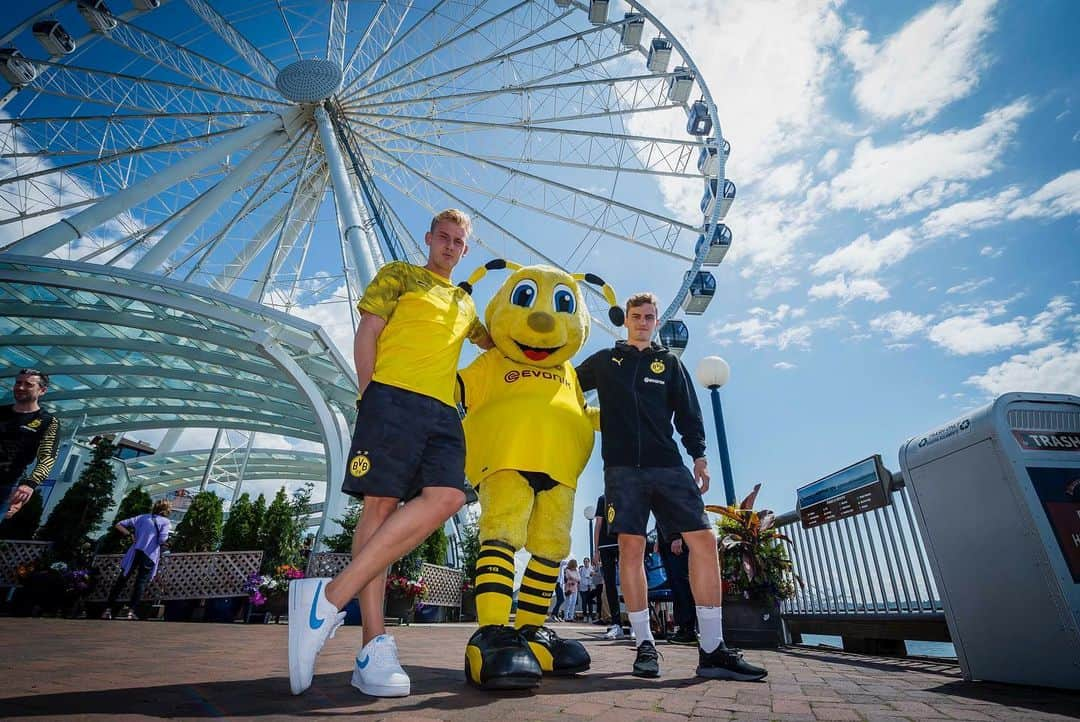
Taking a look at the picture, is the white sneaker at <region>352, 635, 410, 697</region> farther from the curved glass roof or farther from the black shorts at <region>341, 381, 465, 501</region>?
the curved glass roof

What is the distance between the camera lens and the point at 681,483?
9.32ft

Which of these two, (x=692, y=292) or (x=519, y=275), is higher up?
(x=692, y=292)

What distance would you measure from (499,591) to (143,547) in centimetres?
861

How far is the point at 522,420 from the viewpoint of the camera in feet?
Answer: 8.75

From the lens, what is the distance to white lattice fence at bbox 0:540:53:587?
988cm

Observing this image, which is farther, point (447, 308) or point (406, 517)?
point (447, 308)

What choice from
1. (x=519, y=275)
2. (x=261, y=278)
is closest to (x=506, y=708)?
(x=519, y=275)

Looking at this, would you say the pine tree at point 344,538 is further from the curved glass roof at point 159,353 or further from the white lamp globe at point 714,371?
the white lamp globe at point 714,371

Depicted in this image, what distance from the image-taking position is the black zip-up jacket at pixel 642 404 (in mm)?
2918

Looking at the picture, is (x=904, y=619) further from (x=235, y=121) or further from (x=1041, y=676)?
(x=235, y=121)

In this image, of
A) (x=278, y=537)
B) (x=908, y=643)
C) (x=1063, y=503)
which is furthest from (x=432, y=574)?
(x=1063, y=503)

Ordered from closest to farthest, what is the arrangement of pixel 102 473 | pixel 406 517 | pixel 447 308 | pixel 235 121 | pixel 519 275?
pixel 406 517
pixel 447 308
pixel 519 275
pixel 102 473
pixel 235 121

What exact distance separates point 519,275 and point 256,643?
330 centimetres

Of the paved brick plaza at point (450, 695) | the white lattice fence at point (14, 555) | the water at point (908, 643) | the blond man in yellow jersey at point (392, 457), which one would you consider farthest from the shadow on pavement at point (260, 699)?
the white lattice fence at point (14, 555)
